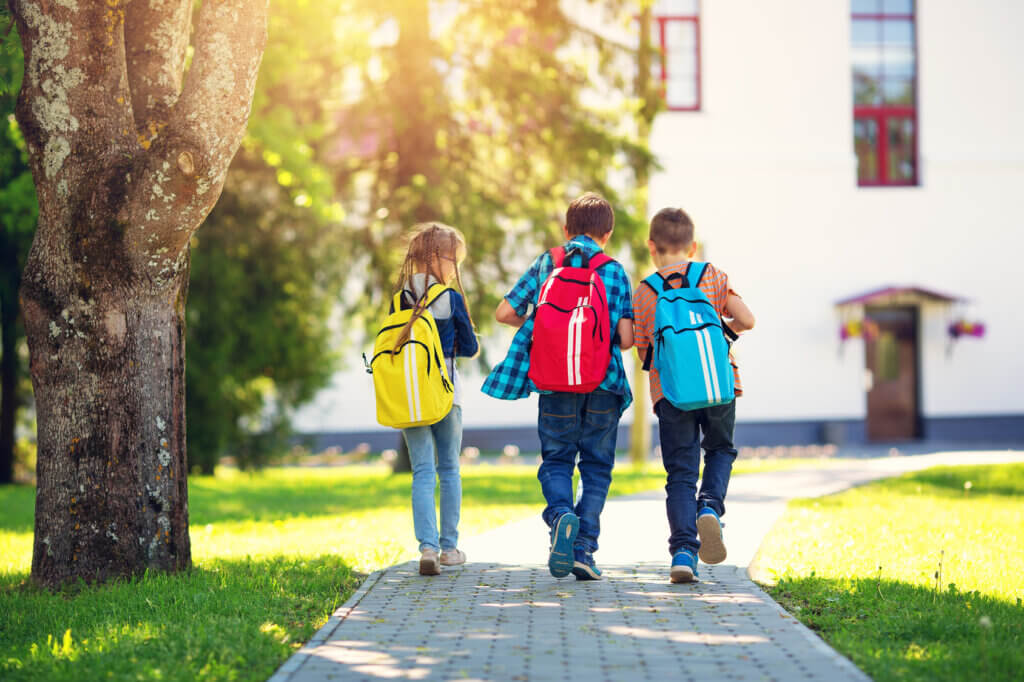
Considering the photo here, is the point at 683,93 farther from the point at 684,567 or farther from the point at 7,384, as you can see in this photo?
the point at 684,567

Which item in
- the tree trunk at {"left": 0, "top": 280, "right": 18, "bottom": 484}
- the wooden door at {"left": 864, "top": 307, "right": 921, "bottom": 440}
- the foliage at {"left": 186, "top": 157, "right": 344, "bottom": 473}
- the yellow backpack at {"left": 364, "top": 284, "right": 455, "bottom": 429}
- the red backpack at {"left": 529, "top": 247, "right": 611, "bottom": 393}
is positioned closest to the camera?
the red backpack at {"left": 529, "top": 247, "right": 611, "bottom": 393}

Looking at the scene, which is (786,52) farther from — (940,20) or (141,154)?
(141,154)

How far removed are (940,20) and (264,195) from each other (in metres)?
17.5

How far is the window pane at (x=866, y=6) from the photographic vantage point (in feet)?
88.3

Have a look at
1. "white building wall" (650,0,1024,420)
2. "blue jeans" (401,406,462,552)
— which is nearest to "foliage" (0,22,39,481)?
"blue jeans" (401,406,462,552)

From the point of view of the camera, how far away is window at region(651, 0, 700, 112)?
26203 millimetres

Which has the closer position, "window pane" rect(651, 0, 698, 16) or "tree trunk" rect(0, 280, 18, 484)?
"tree trunk" rect(0, 280, 18, 484)

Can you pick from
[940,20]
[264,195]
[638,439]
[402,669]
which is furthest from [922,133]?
[402,669]

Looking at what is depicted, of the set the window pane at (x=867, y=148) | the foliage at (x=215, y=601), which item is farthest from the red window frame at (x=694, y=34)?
the foliage at (x=215, y=601)

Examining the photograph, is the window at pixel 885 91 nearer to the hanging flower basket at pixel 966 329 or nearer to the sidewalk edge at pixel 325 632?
the hanging flower basket at pixel 966 329

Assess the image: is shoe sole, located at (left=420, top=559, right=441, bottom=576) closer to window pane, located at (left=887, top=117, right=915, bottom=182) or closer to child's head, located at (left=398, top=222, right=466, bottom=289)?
child's head, located at (left=398, top=222, right=466, bottom=289)

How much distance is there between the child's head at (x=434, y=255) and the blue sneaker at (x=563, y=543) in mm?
1601

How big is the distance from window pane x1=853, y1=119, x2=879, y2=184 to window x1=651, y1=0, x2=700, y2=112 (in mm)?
3818

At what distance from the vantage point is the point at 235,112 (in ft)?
20.9
